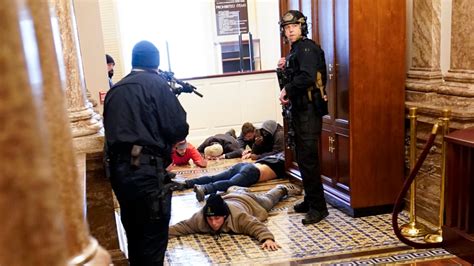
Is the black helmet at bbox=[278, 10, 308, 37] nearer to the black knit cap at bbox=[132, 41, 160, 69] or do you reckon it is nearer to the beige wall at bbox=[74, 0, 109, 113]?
the black knit cap at bbox=[132, 41, 160, 69]

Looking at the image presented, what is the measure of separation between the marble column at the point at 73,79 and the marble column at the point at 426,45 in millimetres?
2667

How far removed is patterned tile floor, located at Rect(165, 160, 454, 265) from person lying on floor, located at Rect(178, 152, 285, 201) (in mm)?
926

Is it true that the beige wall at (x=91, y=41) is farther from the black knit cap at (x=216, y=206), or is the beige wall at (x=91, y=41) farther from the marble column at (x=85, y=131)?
the marble column at (x=85, y=131)

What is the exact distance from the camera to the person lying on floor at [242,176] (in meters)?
5.36

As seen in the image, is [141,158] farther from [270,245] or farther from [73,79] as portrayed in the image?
[270,245]

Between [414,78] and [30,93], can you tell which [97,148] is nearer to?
[30,93]

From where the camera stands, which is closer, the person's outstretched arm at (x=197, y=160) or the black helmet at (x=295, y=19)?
the black helmet at (x=295, y=19)

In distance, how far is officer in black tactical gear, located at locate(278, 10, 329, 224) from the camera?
4.02m

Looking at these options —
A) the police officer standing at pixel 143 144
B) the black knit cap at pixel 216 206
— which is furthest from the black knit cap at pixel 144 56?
the black knit cap at pixel 216 206

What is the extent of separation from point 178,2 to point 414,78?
29.8ft

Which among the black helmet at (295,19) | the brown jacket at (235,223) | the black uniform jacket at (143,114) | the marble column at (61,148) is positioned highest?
the black helmet at (295,19)

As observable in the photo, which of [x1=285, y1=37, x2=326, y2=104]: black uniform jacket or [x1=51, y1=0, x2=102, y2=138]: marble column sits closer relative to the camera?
[x1=51, y1=0, x2=102, y2=138]: marble column

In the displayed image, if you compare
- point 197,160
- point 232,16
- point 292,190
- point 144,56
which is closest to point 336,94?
point 292,190

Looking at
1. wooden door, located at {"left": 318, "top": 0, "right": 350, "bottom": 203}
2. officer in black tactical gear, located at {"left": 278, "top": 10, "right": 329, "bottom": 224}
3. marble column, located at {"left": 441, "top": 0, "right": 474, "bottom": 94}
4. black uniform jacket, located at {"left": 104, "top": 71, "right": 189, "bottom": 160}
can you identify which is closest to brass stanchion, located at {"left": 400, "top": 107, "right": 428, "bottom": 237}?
marble column, located at {"left": 441, "top": 0, "right": 474, "bottom": 94}
